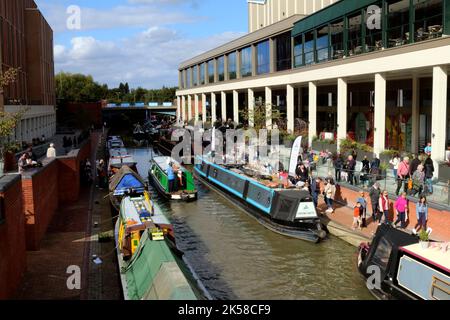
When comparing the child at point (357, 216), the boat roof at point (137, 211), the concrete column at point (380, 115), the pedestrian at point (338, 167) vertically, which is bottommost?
the child at point (357, 216)

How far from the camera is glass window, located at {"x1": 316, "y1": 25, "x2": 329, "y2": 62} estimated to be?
32.0 metres

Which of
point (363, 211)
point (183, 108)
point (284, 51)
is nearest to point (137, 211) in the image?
point (363, 211)

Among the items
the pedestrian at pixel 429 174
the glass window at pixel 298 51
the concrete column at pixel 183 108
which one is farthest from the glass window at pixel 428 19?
the concrete column at pixel 183 108

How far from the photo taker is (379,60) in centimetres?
2483

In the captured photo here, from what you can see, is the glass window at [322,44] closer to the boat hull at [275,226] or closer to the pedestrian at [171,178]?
the boat hull at [275,226]

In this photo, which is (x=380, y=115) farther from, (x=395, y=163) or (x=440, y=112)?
(x=440, y=112)

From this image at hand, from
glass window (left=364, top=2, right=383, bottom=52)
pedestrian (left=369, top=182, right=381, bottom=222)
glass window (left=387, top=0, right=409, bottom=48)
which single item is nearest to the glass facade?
glass window (left=364, top=2, right=383, bottom=52)

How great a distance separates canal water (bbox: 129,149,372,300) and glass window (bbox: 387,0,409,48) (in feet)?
35.0

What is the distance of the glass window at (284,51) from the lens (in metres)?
38.9

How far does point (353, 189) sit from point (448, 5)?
26.4 ft

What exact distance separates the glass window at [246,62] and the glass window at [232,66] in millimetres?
2464

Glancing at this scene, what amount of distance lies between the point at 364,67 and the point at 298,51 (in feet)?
36.1

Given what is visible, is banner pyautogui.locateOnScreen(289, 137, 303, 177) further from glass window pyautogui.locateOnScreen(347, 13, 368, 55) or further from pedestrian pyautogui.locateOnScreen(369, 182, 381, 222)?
glass window pyautogui.locateOnScreen(347, 13, 368, 55)
